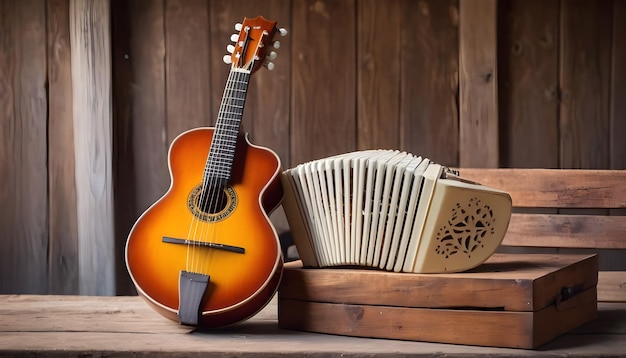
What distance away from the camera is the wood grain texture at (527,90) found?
2.46 m

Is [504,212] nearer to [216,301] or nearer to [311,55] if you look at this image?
[216,301]

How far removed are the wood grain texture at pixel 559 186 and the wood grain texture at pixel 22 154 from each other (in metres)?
1.35

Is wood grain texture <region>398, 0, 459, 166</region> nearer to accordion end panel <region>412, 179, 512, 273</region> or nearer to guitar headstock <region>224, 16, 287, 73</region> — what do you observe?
guitar headstock <region>224, 16, 287, 73</region>

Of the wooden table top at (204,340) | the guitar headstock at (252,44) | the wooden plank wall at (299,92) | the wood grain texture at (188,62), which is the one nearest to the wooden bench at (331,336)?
the wooden table top at (204,340)

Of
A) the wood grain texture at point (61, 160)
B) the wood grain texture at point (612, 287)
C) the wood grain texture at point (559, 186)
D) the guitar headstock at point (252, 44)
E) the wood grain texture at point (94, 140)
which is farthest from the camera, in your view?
the wood grain texture at point (61, 160)

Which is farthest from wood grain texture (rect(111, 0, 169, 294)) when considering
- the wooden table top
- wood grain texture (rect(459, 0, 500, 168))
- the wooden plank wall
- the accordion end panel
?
the accordion end panel

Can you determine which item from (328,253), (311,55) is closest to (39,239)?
(311,55)

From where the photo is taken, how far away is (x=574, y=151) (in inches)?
97.0

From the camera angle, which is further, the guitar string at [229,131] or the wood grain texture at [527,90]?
the wood grain texture at [527,90]

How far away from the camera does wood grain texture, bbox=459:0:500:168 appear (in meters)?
2.39

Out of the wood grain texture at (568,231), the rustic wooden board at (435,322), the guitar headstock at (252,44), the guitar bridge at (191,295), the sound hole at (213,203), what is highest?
the guitar headstock at (252,44)

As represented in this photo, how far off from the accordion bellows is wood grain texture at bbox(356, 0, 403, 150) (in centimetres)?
83

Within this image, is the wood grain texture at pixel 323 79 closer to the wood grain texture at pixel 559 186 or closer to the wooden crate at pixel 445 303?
the wood grain texture at pixel 559 186

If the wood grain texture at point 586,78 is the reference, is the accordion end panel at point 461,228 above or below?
below
